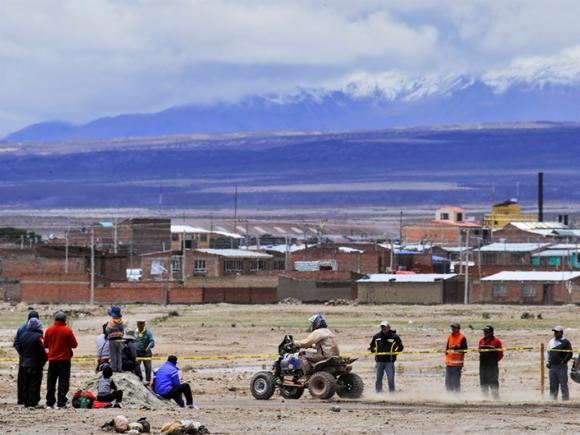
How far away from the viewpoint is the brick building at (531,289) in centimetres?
8725

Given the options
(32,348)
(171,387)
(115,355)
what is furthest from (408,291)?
(32,348)

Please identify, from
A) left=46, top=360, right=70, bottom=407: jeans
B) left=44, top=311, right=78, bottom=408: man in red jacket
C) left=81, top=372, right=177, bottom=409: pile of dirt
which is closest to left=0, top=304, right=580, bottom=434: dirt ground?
left=81, top=372, right=177, bottom=409: pile of dirt

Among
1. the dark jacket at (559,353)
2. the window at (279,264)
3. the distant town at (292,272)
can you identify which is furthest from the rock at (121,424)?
the window at (279,264)

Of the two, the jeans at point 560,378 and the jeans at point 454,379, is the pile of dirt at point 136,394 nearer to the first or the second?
the jeans at point 454,379

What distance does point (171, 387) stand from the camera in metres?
28.1

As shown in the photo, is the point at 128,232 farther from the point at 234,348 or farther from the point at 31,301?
the point at 234,348

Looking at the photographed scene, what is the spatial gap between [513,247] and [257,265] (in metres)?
21.0

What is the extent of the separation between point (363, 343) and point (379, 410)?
21482 mm

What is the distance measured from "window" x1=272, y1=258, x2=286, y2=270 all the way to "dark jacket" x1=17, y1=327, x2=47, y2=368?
80679 millimetres

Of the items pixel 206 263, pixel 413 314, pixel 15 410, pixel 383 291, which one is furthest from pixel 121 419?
pixel 206 263

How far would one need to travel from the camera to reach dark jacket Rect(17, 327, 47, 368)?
28.0 m

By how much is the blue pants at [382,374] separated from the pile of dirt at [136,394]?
488 centimetres

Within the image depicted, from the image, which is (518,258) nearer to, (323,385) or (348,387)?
(348,387)

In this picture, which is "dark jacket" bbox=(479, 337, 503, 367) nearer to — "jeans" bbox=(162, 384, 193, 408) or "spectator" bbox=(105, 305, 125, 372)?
"jeans" bbox=(162, 384, 193, 408)
